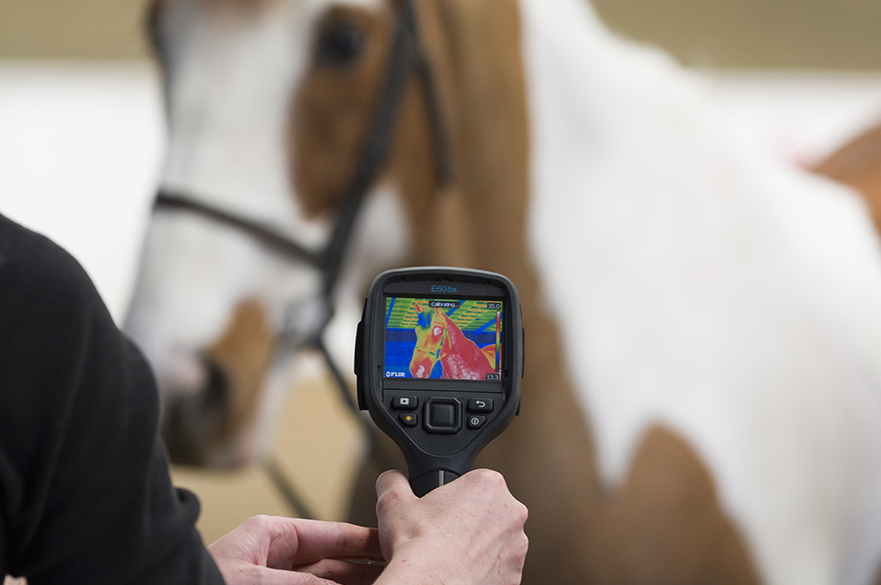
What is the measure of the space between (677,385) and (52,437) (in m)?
0.43

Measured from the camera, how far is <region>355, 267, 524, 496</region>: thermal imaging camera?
0.24 meters

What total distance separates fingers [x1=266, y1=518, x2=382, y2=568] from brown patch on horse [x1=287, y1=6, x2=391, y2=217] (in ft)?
0.94

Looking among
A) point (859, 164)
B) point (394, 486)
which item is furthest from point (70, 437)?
point (859, 164)

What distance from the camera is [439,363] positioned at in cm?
25

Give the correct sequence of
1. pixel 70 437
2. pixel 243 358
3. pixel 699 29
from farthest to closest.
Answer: pixel 699 29, pixel 243 358, pixel 70 437

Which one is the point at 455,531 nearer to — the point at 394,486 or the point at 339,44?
the point at 394,486

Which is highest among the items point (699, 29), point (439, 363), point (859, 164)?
point (699, 29)

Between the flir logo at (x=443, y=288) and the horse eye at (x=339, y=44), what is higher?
the horse eye at (x=339, y=44)

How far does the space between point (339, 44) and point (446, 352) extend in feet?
1.04

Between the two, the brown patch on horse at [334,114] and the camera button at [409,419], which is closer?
the camera button at [409,419]

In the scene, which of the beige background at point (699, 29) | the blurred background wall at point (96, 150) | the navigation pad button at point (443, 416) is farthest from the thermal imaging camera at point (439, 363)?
the beige background at point (699, 29)

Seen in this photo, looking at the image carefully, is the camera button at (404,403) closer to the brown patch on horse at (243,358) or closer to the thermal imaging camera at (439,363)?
the thermal imaging camera at (439,363)

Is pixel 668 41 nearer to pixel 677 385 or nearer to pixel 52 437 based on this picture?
pixel 677 385

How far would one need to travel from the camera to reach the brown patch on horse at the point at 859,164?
0.80m
